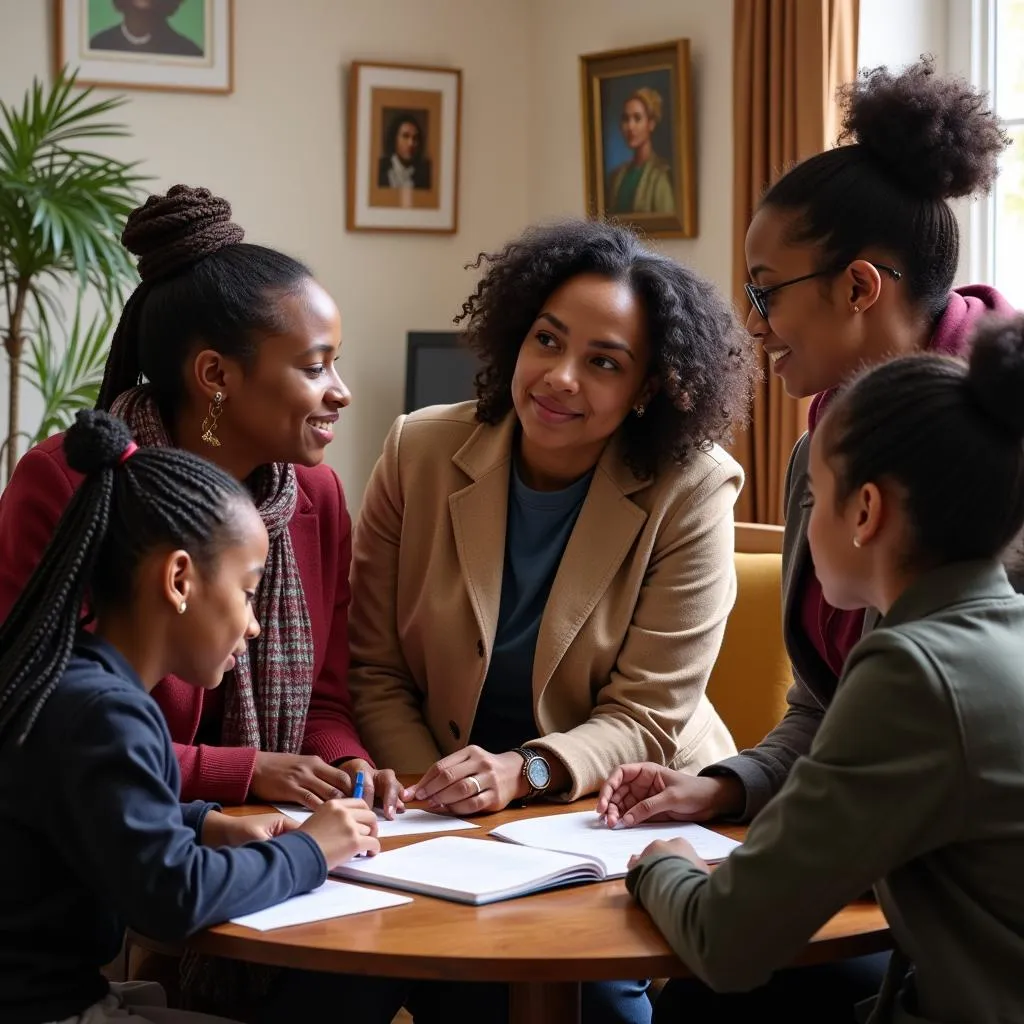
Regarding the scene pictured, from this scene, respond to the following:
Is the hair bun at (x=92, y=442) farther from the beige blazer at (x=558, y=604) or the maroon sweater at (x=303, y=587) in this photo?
the beige blazer at (x=558, y=604)

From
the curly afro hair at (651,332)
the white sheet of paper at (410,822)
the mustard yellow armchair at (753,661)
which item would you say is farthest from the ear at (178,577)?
the mustard yellow armchair at (753,661)

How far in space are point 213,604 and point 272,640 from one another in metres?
0.62

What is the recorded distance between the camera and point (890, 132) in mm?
2135

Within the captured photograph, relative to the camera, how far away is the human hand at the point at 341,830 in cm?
173

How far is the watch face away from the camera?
7.03 ft

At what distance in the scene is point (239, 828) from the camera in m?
1.81

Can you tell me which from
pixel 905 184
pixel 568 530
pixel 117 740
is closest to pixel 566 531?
pixel 568 530

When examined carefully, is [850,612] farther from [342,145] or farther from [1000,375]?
[342,145]

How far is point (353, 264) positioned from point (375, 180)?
0.33 metres

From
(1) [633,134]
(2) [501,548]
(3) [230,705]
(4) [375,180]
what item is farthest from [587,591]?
(4) [375,180]

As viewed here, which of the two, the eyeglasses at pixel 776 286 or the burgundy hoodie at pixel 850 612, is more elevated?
the eyeglasses at pixel 776 286

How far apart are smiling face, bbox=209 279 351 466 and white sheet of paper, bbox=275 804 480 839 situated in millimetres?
555

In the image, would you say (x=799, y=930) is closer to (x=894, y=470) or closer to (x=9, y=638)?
(x=894, y=470)

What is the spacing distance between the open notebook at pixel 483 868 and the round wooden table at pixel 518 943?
0.6 inches
